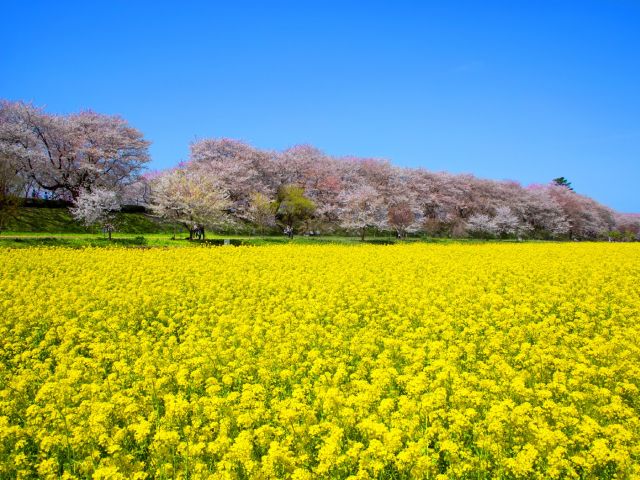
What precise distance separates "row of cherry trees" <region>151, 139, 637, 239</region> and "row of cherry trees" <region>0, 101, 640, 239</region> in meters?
0.18

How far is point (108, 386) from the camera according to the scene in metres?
7.52

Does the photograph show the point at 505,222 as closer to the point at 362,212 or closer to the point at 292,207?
the point at 362,212

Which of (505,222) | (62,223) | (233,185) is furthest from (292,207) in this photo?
(505,222)

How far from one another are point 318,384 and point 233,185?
52908 mm

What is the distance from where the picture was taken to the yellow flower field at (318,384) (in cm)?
545

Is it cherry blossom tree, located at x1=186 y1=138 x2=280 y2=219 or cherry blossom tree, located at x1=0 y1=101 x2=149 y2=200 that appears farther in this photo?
cherry blossom tree, located at x1=186 y1=138 x2=280 y2=219

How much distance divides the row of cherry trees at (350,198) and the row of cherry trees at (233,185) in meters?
0.18

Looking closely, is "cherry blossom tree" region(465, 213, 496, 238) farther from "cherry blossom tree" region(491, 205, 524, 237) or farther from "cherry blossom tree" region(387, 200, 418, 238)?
"cherry blossom tree" region(387, 200, 418, 238)

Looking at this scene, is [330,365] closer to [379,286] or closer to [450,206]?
[379,286]

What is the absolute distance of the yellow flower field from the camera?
5.45 m

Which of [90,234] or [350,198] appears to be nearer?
[90,234]

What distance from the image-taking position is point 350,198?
5875cm

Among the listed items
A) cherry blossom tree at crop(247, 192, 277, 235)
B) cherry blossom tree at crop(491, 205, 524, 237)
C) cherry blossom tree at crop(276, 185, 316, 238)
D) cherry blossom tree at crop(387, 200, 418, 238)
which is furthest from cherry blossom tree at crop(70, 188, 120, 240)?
cherry blossom tree at crop(491, 205, 524, 237)

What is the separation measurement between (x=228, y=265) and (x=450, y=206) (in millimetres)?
67131
